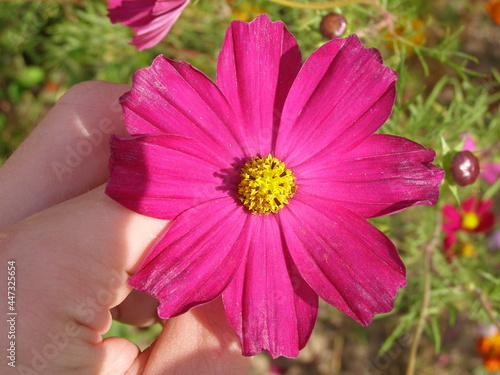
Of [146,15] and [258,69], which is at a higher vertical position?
[146,15]

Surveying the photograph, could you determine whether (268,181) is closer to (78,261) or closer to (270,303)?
(270,303)

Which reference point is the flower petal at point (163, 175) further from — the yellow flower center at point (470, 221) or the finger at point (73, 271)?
the yellow flower center at point (470, 221)

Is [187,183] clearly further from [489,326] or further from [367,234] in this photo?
[489,326]

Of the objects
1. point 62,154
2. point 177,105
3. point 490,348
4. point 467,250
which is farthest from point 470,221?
point 62,154

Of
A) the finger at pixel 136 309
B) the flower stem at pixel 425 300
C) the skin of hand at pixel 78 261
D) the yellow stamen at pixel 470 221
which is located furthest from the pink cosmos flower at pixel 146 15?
the yellow stamen at pixel 470 221

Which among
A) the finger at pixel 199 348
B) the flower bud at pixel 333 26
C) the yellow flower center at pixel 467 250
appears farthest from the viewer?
the yellow flower center at pixel 467 250

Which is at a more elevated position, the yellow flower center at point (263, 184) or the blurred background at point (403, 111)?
the yellow flower center at point (263, 184)

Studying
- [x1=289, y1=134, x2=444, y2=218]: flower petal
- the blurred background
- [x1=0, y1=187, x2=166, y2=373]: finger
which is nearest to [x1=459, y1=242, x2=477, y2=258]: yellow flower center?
the blurred background

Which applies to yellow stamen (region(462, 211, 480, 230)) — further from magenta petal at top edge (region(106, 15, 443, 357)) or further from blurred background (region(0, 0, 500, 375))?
magenta petal at top edge (region(106, 15, 443, 357))
